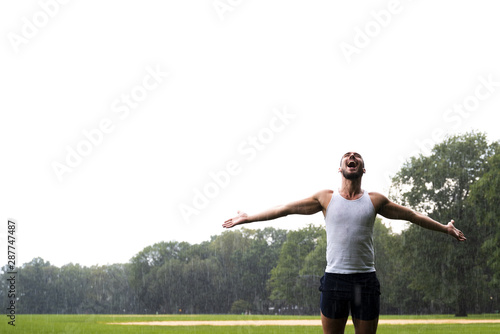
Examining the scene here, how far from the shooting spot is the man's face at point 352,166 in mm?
4055

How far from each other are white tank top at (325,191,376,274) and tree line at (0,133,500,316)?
2905 centimetres

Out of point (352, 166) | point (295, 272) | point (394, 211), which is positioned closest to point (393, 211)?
point (394, 211)

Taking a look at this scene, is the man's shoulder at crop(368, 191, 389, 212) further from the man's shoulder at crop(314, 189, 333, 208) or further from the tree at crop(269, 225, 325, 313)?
the tree at crop(269, 225, 325, 313)

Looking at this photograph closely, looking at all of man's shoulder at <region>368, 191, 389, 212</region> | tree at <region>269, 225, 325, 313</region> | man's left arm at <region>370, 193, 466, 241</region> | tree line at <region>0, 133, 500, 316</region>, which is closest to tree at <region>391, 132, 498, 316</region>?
tree line at <region>0, 133, 500, 316</region>

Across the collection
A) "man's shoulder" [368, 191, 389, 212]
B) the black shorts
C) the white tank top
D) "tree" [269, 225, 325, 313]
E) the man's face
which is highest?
the man's face

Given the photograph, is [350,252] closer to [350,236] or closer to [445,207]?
[350,236]

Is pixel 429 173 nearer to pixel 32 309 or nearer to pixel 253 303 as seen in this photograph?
pixel 253 303

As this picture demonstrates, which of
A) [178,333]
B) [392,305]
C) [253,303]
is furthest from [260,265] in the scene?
[178,333]

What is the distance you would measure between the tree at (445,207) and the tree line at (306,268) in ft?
0.22

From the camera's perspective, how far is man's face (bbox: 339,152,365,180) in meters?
4.05

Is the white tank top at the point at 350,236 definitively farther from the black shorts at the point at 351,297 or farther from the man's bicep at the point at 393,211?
the man's bicep at the point at 393,211

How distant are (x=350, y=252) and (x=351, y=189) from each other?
1.50ft

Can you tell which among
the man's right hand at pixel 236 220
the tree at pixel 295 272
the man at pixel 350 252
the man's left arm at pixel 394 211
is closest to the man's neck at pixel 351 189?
the man at pixel 350 252

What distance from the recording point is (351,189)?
4105 mm
